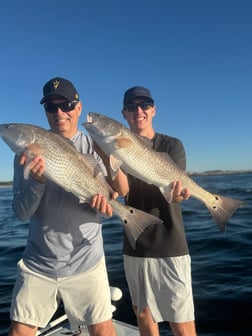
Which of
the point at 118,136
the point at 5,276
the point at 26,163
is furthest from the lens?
the point at 5,276

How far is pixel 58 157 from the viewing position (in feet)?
12.5

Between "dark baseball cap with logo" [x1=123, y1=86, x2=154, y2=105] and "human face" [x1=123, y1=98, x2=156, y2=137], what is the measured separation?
2.1 inches

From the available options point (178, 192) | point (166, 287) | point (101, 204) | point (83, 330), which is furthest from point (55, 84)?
point (83, 330)

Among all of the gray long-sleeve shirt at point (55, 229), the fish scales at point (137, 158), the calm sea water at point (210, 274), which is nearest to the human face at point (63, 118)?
the fish scales at point (137, 158)

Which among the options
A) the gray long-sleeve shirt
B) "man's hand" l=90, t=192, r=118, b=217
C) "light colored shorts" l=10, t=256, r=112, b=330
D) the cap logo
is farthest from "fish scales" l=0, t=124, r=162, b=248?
"light colored shorts" l=10, t=256, r=112, b=330

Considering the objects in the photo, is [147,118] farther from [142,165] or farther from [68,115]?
[68,115]

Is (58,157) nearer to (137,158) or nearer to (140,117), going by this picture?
(137,158)

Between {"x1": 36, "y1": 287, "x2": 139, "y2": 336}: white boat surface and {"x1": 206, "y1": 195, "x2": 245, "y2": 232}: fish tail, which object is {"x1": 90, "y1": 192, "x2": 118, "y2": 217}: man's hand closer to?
{"x1": 206, "y1": 195, "x2": 245, "y2": 232}: fish tail

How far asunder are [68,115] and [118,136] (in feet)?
2.25

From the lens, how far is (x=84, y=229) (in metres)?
3.93

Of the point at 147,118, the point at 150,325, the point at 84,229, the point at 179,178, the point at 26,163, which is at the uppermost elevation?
the point at 147,118

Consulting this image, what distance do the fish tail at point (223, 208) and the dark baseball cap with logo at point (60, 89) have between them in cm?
224

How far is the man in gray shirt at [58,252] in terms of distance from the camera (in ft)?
12.6

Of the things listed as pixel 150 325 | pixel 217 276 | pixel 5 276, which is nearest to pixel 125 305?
pixel 217 276
